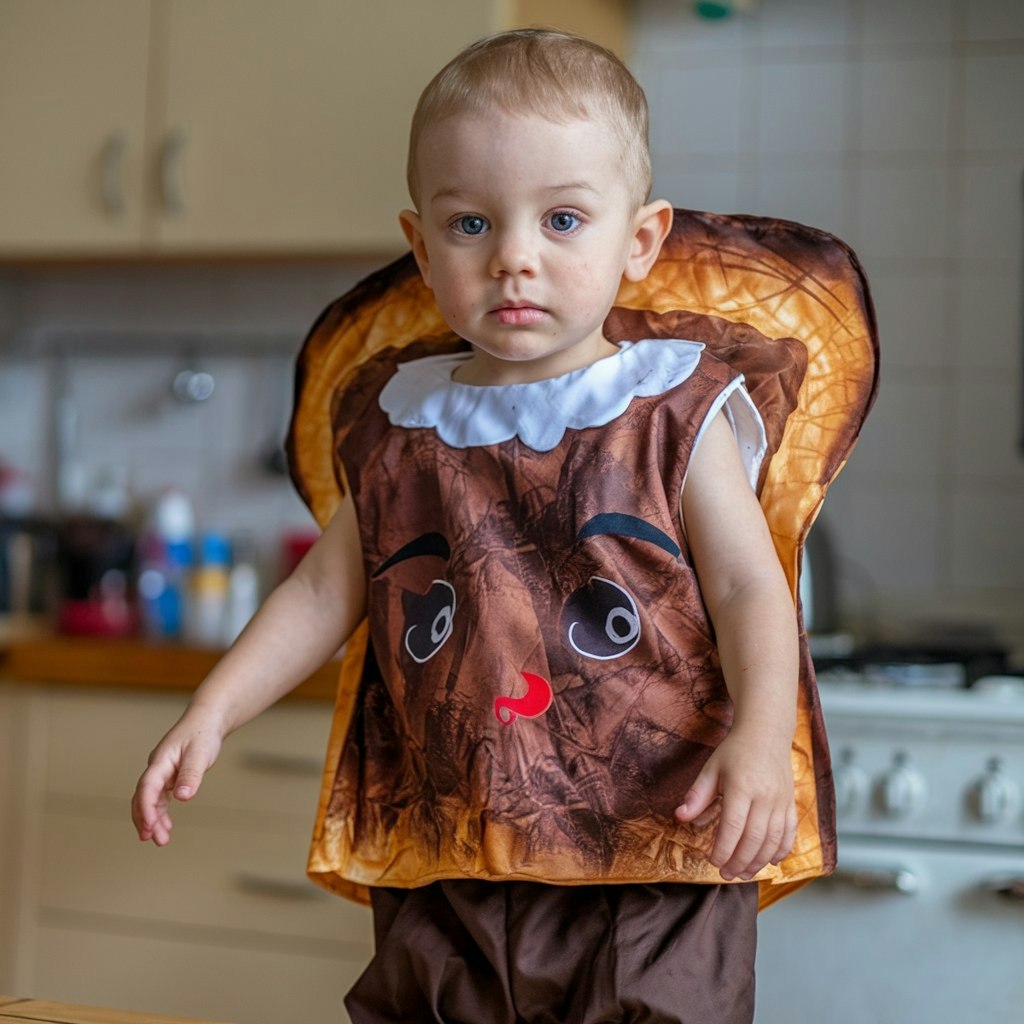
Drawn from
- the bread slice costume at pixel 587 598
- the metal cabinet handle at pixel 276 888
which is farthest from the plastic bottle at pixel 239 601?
the bread slice costume at pixel 587 598

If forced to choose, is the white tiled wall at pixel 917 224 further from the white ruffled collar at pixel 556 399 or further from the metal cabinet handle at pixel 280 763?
the white ruffled collar at pixel 556 399

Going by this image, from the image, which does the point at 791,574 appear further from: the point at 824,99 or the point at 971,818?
the point at 824,99

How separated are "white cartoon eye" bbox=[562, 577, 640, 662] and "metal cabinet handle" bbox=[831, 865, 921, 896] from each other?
2.64 feet

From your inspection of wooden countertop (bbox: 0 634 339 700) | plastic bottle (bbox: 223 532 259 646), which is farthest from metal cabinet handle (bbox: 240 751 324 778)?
plastic bottle (bbox: 223 532 259 646)

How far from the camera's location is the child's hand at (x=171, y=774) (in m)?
0.83

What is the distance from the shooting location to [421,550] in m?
0.89

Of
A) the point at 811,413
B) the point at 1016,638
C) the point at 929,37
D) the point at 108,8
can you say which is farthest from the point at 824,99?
the point at 811,413

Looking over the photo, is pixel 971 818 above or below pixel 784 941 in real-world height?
above

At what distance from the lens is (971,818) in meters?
1.53

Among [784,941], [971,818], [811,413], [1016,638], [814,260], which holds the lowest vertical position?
A: [784,941]

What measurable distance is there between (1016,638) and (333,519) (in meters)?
1.38

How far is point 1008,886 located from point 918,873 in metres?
0.10

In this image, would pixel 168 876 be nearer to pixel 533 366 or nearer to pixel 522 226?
pixel 533 366

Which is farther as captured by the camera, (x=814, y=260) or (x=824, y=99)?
(x=824, y=99)
